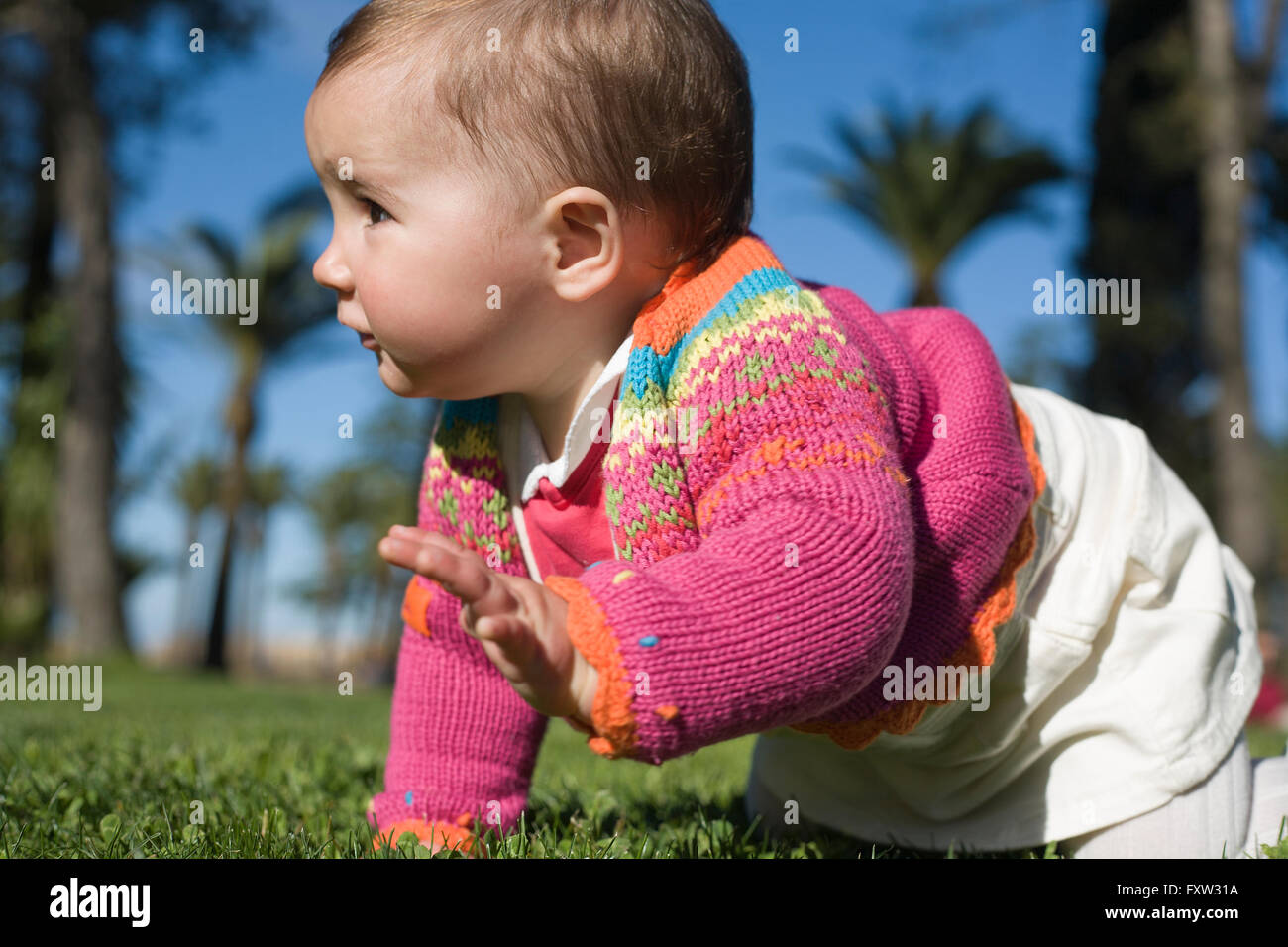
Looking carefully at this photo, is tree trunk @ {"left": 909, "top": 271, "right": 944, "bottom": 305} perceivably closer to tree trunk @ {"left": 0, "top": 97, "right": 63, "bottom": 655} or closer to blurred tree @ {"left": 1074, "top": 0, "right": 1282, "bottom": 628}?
blurred tree @ {"left": 1074, "top": 0, "right": 1282, "bottom": 628}

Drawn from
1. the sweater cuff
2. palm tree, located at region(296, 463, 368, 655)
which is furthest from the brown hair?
palm tree, located at region(296, 463, 368, 655)

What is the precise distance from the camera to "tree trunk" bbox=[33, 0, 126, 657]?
15609 mm

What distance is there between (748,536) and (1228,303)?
38.6 feet

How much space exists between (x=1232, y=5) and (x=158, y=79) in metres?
14.2

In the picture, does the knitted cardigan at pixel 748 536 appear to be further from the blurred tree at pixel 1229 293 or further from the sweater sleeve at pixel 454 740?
the blurred tree at pixel 1229 293

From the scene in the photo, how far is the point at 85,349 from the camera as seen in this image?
15984mm

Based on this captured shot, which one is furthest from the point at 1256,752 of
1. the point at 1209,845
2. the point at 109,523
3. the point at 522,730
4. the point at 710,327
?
the point at 109,523

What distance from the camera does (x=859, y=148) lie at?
63.3 ft

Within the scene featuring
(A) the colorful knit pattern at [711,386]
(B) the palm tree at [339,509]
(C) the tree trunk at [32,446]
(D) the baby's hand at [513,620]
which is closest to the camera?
(D) the baby's hand at [513,620]

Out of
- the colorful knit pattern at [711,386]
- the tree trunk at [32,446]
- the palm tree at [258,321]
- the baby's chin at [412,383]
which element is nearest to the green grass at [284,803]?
the colorful knit pattern at [711,386]

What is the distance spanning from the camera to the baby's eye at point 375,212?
1862 mm

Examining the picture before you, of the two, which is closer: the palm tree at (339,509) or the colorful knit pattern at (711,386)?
the colorful knit pattern at (711,386)

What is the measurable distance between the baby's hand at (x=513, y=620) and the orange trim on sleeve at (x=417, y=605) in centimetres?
75

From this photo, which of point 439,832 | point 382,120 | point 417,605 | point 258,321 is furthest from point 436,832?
point 258,321
